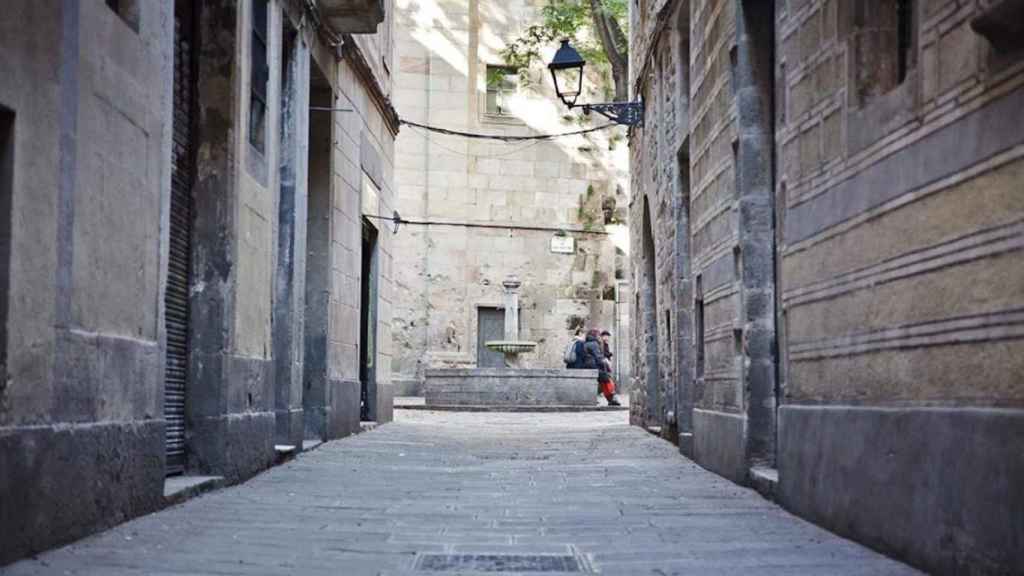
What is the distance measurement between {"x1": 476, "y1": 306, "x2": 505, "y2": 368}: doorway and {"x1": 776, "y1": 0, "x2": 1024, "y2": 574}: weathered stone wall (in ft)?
75.3

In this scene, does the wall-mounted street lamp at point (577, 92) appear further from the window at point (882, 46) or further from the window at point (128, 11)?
the window at point (882, 46)

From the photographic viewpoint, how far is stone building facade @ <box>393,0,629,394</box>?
29.4 m

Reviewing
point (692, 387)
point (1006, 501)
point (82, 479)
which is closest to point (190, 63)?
point (82, 479)

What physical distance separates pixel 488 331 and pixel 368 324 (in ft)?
44.0

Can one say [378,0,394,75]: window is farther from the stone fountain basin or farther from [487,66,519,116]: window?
[487,66,519,116]: window

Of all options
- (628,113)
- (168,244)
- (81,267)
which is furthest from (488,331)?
(81,267)

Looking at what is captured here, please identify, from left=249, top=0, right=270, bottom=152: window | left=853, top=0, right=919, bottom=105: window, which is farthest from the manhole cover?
left=249, top=0, right=270, bottom=152: window

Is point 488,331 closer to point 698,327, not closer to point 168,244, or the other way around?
point 698,327

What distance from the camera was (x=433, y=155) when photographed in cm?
2992

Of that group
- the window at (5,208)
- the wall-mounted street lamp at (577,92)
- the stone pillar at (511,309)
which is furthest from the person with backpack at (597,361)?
the window at (5,208)

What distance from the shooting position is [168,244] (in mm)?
7312

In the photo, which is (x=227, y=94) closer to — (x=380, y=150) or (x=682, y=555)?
(x=682, y=555)

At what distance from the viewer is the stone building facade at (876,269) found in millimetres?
4273

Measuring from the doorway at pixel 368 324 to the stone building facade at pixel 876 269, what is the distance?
24.1 feet
